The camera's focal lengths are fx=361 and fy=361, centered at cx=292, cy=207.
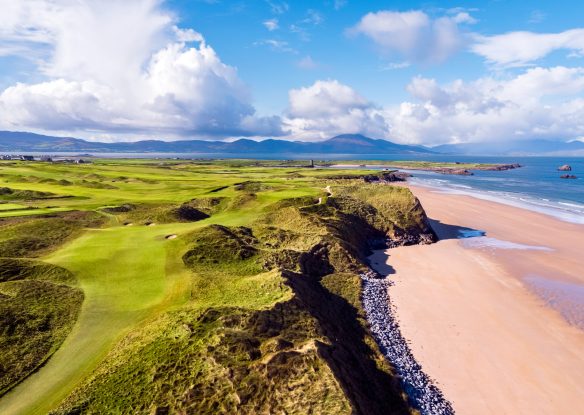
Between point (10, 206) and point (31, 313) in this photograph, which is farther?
point (10, 206)

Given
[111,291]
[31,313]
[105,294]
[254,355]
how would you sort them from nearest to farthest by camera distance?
[254,355]
[31,313]
[105,294]
[111,291]

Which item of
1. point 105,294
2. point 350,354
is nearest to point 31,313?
point 105,294

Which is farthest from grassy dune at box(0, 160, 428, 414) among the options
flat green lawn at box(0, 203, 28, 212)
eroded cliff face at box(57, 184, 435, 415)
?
flat green lawn at box(0, 203, 28, 212)

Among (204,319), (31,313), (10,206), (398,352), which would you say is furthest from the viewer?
(10,206)

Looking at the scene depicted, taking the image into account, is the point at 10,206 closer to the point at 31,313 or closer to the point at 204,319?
the point at 31,313

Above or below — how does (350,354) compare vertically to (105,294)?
below

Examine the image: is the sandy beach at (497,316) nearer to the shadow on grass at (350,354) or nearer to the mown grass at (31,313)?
the shadow on grass at (350,354)

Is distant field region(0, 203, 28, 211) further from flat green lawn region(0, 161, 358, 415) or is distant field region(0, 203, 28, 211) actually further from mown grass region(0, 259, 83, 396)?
mown grass region(0, 259, 83, 396)

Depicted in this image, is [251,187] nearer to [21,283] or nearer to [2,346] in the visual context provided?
[21,283]
